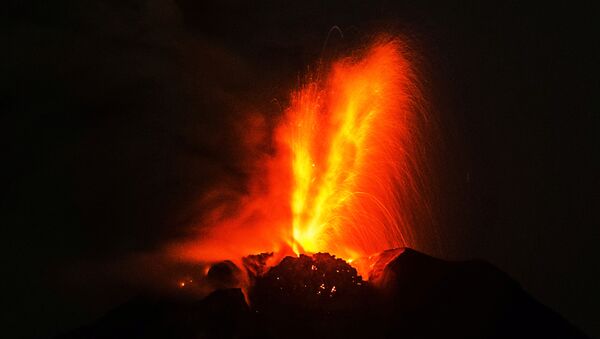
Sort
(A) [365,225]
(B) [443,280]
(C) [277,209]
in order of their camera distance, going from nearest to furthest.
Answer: (B) [443,280], (A) [365,225], (C) [277,209]

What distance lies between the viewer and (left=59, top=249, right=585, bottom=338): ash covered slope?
18328 mm

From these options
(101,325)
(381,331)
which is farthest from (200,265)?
(381,331)

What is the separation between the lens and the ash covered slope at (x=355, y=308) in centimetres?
1833

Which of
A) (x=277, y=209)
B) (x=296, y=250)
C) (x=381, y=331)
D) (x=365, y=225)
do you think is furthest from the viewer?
(x=277, y=209)

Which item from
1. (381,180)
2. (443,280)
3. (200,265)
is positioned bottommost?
(443,280)

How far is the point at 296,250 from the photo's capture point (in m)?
21.8

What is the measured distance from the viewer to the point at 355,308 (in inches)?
744

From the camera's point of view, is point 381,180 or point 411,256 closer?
point 411,256

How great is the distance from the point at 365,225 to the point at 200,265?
221 inches

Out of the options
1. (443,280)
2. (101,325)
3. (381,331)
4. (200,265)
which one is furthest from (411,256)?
(101,325)

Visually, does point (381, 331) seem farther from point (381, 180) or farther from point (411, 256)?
point (381, 180)

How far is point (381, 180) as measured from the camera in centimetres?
2362

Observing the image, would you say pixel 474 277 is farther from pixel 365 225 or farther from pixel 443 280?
pixel 365 225

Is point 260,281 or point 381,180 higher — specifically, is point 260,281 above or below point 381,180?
below
